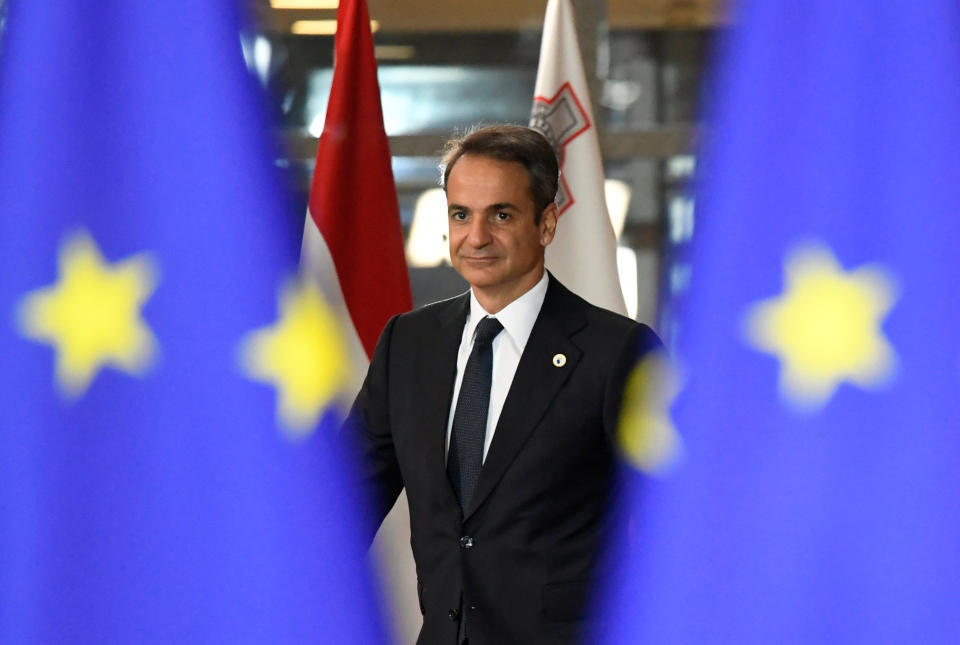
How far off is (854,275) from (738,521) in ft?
0.38

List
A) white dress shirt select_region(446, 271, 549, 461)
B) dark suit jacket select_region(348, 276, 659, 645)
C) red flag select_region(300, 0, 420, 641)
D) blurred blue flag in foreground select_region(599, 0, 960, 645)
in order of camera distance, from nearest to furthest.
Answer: blurred blue flag in foreground select_region(599, 0, 960, 645)
dark suit jacket select_region(348, 276, 659, 645)
white dress shirt select_region(446, 271, 549, 461)
red flag select_region(300, 0, 420, 641)

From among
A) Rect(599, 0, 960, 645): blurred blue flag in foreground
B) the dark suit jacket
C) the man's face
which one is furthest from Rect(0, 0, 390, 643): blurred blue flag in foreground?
the man's face

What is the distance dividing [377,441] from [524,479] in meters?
0.26

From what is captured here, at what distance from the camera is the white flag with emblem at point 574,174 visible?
2791 millimetres

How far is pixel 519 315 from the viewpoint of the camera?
1747 millimetres

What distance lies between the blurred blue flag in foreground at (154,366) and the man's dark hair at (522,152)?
118 cm

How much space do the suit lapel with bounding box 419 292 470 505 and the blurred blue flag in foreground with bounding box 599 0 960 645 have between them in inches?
43.9

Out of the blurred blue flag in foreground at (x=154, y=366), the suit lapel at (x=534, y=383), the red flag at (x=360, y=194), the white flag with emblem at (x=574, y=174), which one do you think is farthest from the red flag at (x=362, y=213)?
the blurred blue flag in foreground at (x=154, y=366)

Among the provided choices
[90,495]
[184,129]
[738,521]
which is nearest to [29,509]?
[90,495]

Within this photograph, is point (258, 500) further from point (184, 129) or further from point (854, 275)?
point (854, 275)

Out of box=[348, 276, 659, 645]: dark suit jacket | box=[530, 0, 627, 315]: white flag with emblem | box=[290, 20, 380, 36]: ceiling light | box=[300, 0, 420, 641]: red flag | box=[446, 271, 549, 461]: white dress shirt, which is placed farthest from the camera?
box=[290, 20, 380, 36]: ceiling light

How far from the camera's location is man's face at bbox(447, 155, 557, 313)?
172 centimetres

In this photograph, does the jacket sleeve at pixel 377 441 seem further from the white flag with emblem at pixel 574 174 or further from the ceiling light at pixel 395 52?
the ceiling light at pixel 395 52

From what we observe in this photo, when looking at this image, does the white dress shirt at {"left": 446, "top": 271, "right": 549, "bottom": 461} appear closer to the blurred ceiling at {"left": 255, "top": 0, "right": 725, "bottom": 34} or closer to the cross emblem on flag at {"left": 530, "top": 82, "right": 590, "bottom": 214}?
the cross emblem on flag at {"left": 530, "top": 82, "right": 590, "bottom": 214}
